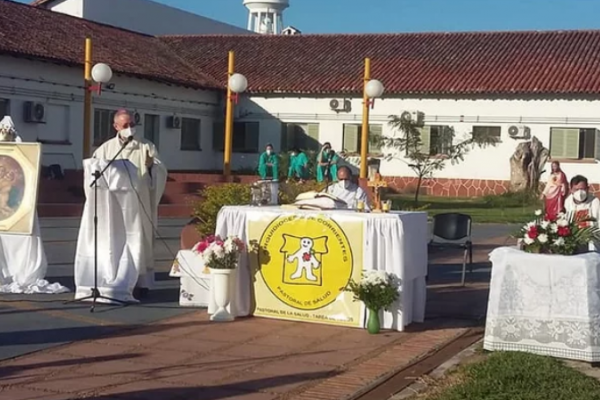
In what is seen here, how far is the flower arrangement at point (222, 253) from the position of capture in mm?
9492

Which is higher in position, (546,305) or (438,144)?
(438,144)

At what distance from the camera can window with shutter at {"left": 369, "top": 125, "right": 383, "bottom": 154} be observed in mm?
34656

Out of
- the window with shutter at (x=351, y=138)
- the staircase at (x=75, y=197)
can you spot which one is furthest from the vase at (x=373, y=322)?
the window with shutter at (x=351, y=138)

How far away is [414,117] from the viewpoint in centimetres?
3381

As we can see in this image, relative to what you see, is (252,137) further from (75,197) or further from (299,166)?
(75,197)

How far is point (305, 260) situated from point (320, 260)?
15cm

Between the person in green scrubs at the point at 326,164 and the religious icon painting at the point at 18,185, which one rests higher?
the person in green scrubs at the point at 326,164

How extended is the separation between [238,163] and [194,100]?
3130 mm

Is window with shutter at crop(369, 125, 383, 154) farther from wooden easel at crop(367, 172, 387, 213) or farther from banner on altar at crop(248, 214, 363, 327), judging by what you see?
banner on altar at crop(248, 214, 363, 327)

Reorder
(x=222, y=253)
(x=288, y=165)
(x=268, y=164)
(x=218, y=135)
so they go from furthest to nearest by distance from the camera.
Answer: (x=218, y=135) → (x=288, y=165) → (x=268, y=164) → (x=222, y=253)

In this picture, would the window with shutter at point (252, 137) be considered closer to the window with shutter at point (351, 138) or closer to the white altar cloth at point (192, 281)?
the window with shutter at point (351, 138)

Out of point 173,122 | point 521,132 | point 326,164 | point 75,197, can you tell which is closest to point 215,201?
point 75,197

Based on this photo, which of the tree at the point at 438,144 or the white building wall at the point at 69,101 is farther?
the tree at the point at 438,144

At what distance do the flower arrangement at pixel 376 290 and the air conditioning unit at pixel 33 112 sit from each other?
18.8 meters
